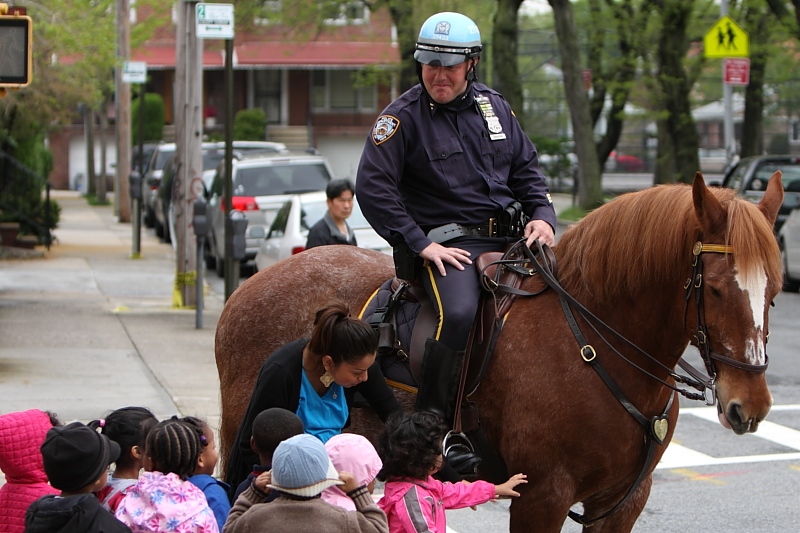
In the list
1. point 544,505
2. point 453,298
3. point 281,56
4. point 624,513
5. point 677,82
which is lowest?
point 624,513

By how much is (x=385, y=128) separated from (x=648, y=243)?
1.33m

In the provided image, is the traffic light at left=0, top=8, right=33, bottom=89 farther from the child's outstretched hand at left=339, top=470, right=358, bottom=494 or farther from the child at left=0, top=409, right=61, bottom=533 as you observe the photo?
the child's outstretched hand at left=339, top=470, right=358, bottom=494

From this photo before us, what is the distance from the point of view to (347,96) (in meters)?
51.9

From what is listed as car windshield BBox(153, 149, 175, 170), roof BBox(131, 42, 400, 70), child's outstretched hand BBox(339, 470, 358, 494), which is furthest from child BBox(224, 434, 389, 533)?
roof BBox(131, 42, 400, 70)

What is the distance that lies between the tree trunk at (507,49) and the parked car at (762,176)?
7.82 meters

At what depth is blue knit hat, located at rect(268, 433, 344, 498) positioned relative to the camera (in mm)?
3951

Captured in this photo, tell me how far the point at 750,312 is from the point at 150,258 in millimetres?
19701

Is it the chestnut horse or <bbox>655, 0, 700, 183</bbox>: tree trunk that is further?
<bbox>655, 0, 700, 183</bbox>: tree trunk

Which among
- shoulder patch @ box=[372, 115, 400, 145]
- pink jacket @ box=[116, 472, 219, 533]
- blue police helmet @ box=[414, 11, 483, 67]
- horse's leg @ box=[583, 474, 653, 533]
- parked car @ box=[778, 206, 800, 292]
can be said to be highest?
blue police helmet @ box=[414, 11, 483, 67]

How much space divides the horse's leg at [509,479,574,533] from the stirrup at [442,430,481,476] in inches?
8.9

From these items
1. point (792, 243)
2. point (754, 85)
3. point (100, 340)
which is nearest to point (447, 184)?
point (100, 340)

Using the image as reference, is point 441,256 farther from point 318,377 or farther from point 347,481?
point 347,481

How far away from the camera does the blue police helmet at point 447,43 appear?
17.5ft

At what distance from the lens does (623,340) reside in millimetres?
5070
